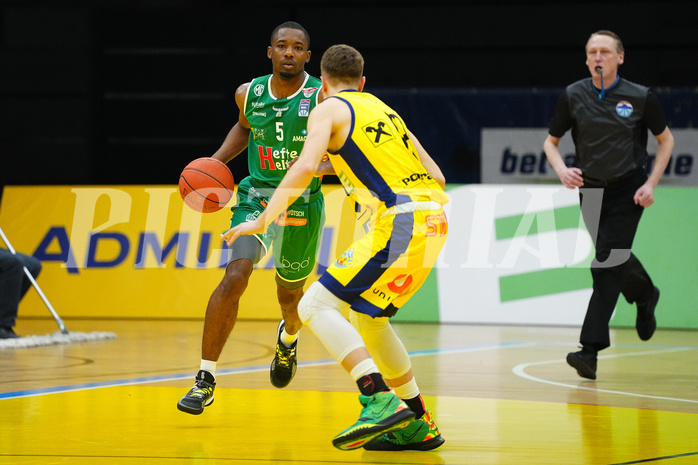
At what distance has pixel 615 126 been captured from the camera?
22.3 feet

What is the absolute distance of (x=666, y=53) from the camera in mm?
15297

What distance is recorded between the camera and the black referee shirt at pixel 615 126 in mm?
6773

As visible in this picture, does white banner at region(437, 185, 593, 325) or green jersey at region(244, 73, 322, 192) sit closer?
green jersey at region(244, 73, 322, 192)

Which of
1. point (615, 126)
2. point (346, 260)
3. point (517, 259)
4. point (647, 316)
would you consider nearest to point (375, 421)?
point (346, 260)

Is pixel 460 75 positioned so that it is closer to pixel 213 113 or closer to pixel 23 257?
pixel 213 113

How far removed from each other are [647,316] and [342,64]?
3.92 m

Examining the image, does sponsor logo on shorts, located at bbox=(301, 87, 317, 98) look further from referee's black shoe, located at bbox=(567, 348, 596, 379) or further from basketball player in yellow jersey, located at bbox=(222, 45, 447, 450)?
referee's black shoe, located at bbox=(567, 348, 596, 379)

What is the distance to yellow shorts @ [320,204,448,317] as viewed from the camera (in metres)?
4.18

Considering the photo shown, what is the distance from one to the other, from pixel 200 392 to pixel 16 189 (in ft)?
22.9

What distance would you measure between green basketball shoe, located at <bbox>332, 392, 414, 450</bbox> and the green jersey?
2.07m

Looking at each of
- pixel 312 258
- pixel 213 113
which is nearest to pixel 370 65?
pixel 213 113

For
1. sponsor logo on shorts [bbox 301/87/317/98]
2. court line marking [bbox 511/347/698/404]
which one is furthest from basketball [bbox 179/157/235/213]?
court line marking [bbox 511/347/698/404]

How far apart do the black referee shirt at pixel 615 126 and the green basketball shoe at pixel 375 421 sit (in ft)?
11.1

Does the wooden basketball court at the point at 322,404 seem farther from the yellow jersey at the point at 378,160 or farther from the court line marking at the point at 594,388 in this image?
the yellow jersey at the point at 378,160
